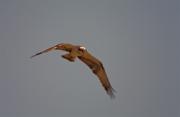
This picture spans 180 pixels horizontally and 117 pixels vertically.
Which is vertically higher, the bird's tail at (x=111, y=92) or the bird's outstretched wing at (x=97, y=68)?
the bird's outstretched wing at (x=97, y=68)

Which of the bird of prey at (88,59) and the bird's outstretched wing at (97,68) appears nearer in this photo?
the bird of prey at (88,59)

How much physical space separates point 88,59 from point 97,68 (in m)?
0.17

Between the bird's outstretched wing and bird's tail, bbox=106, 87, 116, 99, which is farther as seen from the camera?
bird's tail, bbox=106, 87, 116, 99

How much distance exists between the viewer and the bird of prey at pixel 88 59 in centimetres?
739

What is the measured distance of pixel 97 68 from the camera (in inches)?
315

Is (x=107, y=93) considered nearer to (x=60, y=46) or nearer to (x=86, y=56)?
(x=86, y=56)

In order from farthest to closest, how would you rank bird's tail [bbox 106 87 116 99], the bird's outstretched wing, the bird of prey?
bird's tail [bbox 106 87 116 99]
the bird's outstretched wing
the bird of prey

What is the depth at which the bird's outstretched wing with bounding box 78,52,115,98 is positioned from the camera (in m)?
7.85

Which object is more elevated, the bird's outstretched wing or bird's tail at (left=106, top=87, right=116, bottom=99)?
the bird's outstretched wing

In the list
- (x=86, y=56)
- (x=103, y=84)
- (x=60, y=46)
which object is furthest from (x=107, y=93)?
(x=60, y=46)

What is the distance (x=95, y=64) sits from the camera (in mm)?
7961

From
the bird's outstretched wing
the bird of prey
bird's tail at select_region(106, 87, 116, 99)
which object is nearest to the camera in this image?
the bird of prey

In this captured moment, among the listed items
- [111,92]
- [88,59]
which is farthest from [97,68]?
[111,92]

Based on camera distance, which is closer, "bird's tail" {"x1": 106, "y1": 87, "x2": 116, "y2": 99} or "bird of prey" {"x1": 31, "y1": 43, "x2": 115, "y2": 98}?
"bird of prey" {"x1": 31, "y1": 43, "x2": 115, "y2": 98}
